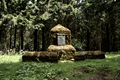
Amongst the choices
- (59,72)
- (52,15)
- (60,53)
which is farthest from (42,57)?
(52,15)

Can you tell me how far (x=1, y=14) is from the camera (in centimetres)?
1311

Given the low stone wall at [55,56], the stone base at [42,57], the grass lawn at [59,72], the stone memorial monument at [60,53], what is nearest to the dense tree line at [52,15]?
the stone memorial monument at [60,53]

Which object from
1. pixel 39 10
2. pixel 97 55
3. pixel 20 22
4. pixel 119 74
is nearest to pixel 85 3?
pixel 39 10

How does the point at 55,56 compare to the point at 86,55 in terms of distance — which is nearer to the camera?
the point at 55,56

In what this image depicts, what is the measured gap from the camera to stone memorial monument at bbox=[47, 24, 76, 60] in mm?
9008

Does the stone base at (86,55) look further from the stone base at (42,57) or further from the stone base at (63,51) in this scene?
the stone base at (42,57)

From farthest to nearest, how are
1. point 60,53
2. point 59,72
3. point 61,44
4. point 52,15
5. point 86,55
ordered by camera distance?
point 52,15, point 61,44, point 60,53, point 86,55, point 59,72

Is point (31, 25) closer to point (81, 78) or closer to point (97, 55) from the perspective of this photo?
point (97, 55)

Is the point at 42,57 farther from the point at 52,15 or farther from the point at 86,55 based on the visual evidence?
the point at 52,15

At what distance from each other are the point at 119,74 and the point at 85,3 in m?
16.3

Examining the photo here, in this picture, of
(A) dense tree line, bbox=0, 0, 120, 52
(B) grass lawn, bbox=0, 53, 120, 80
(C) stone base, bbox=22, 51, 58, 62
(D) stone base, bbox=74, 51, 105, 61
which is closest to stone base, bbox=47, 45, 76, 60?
(D) stone base, bbox=74, 51, 105, 61

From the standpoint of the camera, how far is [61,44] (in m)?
9.76

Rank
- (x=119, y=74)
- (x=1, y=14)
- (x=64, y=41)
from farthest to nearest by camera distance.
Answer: (x=1, y=14)
(x=64, y=41)
(x=119, y=74)

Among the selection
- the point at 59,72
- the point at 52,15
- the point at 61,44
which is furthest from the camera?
the point at 52,15
